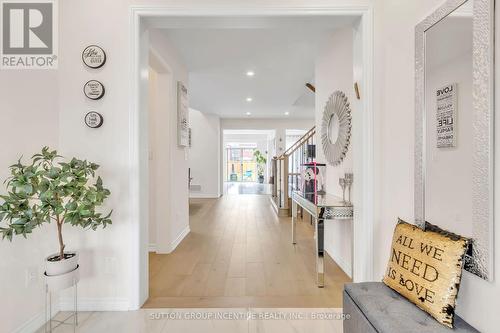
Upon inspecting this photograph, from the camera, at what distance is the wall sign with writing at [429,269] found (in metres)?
1.19

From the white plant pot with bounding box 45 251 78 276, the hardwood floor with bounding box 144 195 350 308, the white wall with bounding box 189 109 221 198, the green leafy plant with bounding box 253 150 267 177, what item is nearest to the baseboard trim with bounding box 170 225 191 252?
the hardwood floor with bounding box 144 195 350 308

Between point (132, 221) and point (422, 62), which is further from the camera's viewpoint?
point (132, 221)

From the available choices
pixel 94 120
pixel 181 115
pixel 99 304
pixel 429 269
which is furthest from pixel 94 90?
pixel 429 269

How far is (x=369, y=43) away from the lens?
6.90ft

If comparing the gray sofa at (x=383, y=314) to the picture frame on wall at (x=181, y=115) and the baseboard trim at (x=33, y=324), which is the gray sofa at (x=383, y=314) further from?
the picture frame on wall at (x=181, y=115)

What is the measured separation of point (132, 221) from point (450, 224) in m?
2.12

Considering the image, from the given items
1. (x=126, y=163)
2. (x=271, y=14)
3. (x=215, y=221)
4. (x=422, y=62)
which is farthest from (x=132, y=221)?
(x=215, y=221)

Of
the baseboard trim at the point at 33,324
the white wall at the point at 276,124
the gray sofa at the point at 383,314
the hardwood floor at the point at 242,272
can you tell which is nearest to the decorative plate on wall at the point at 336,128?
the hardwood floor at the point at 242,272

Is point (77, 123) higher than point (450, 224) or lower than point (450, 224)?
higher

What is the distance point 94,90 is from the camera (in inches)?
83.2

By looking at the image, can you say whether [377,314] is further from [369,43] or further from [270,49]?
[270,49]

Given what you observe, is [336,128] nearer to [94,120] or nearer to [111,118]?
[111,118]

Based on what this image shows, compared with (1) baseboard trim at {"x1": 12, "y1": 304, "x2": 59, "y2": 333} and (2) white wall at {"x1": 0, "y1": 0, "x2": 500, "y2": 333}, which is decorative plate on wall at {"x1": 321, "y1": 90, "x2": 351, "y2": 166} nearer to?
(2) white wall at {"x1": 0, "y1": 0, "x2": 500, "y2": 333}

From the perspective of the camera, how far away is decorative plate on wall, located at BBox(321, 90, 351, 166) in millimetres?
2785
